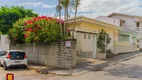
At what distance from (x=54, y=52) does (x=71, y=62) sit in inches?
80.1

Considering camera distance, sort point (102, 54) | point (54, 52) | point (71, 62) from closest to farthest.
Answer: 1. point (71, 62)
2. point (54, 52)
3. point (102, 54)

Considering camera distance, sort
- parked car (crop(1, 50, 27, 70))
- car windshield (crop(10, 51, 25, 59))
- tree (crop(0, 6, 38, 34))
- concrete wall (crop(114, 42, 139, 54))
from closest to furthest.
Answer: parked car (crop(1, 50, 27, 70))
car windshield (crop(10, 51, 25, 59))
concrete wall (crop(114, 42, 139, 54))
tree (crop(0, 6, 38, 34))

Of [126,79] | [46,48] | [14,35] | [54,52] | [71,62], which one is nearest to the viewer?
[126,79]

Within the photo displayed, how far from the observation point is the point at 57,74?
13.9 meters

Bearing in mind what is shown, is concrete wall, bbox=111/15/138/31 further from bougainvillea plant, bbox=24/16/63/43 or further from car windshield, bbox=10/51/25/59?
car windshield, bbox=10/51/25/59

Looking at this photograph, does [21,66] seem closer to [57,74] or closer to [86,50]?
[57,74]

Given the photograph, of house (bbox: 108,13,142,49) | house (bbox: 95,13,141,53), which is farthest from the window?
house (bbox: 108,13,142,49)

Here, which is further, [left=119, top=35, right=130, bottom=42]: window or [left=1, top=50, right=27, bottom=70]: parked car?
[left=119, top=35, right=130, bottom=42]: window

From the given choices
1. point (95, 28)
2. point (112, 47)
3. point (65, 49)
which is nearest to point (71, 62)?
point (65, 49)

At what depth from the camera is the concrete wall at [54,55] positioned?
1554 cm

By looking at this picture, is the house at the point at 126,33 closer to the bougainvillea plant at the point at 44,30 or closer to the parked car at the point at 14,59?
the bougainvillea plant at the point at 44,30

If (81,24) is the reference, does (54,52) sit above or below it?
below

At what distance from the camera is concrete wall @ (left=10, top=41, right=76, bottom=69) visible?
1554 centimetres

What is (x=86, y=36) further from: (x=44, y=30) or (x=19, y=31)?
(x=19, y=31)
